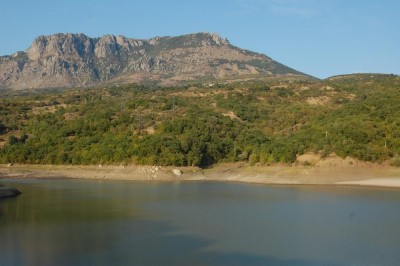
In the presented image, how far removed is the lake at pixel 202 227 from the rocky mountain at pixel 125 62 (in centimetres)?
11603

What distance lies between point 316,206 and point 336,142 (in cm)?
2292

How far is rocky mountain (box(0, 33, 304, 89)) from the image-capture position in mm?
166125

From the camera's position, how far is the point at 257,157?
60.6m

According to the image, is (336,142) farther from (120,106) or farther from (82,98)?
(82,98)

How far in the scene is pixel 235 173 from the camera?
5834 cm

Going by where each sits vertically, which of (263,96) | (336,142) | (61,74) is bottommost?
(336,142)

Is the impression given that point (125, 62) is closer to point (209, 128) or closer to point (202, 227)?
point (209, 128)

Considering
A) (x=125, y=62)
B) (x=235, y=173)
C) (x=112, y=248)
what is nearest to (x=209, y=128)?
(x=235, y=173)

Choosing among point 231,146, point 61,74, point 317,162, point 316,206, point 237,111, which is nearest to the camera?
point 316,206

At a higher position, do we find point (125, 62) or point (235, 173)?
point (125, 62)

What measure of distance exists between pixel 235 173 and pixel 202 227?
31438mm

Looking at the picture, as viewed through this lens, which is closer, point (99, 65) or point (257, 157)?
point (257, 157)

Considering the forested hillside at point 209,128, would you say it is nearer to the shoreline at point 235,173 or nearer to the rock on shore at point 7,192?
the shoreline at point 235,173

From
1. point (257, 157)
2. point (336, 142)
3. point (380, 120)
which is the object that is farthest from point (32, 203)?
point (380, 120)
